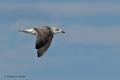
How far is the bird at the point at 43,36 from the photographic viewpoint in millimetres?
49731

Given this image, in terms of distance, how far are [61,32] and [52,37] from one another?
14.4ft

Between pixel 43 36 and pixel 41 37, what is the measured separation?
0.81m

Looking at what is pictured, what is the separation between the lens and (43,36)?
5162cm

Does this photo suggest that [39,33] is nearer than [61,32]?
Yes

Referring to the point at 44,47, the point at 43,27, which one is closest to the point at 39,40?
the point at 44,47

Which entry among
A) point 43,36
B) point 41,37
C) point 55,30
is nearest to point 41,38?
point 41,37

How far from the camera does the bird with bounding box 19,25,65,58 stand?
163 feet

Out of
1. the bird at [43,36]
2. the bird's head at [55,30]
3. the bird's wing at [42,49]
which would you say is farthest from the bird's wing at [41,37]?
the bird's head at [55,30]

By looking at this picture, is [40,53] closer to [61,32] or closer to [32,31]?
[32,31]

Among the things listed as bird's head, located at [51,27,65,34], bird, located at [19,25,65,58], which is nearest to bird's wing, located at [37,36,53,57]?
bird, located at [19,25,65,58]

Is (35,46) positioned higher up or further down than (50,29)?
further down

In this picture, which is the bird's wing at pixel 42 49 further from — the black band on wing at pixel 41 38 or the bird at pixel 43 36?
the black band on wing at pixel 41 38

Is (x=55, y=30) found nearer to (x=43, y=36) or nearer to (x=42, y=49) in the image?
(x=43, y=36)

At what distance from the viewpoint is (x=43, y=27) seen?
54.8 metres
